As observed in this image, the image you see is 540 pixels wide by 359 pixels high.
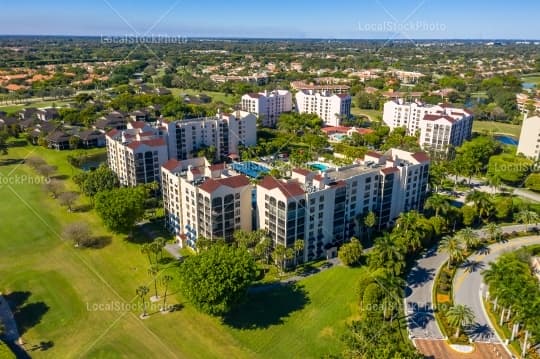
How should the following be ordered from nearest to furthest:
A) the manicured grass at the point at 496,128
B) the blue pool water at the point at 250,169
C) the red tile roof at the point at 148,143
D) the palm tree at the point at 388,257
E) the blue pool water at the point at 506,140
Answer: the palm tree at the point at 388,257
the red tile roof at the point at 148,143
the blue pool water at the point at 250,169
the blue pool water at the point at 506,140
the manicured grass at the point at 496,128

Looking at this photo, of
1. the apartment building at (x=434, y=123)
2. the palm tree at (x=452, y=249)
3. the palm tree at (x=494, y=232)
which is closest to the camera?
the palm tree at (x=452, y=249)

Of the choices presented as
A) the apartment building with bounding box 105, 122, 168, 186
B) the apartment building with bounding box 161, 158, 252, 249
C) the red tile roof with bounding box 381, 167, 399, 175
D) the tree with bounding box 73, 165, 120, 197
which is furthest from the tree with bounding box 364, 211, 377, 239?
the tree with bounding box 73, 165, 120, 197

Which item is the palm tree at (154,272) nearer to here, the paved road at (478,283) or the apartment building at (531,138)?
the paved road at (478,283)

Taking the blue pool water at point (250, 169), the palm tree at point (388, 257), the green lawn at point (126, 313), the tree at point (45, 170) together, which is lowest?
the green lawn at point (126, 313)

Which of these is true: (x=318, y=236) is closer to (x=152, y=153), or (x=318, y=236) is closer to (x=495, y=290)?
(x=495, y=290)

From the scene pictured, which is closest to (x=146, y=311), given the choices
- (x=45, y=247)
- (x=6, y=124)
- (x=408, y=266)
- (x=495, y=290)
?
(x=45, y=247)

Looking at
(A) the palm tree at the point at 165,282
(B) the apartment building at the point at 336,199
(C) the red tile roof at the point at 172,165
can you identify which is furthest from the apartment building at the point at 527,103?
(A) the palm tree at the point at 165,282
